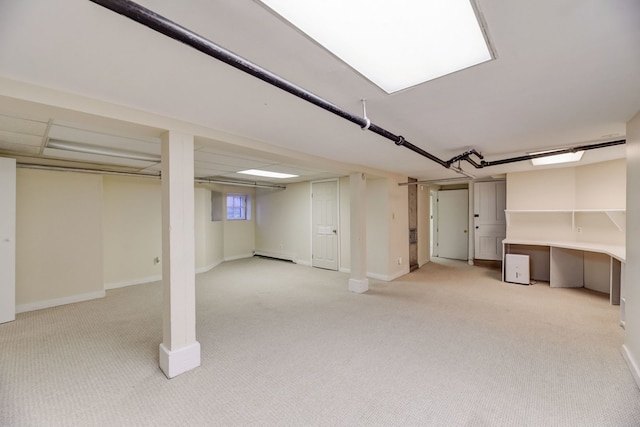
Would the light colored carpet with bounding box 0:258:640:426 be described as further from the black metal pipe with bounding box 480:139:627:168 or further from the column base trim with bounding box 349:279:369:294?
the black metal pipe with bounding box 480:139:627:168

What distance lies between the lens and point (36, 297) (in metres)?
3.82

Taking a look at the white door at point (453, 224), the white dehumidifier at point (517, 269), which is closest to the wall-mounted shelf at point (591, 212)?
the white dehumidifier at point (517, 269)

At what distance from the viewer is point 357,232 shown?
4559 millimetres

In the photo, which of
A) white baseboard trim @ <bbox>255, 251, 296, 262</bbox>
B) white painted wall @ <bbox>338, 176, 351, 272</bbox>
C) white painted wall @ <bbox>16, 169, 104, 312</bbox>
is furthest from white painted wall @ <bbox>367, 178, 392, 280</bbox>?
white painted wall @ <bbox>16, 169, 104, 312</bbox>

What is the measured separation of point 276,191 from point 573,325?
6.41 m

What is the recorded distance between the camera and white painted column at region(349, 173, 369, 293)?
4559mm

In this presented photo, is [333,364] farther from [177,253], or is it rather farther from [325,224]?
[325,224]

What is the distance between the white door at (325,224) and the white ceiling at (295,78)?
3425mm

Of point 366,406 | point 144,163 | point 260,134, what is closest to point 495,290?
point 366,406

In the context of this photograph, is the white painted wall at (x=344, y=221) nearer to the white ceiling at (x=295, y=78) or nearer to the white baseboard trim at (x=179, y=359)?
the white ceiling at (x=295, y=78)

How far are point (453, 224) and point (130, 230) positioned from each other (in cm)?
774

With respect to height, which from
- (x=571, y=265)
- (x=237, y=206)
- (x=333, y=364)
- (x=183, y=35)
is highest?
(x=183, y=35)

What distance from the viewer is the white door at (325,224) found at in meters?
6.29

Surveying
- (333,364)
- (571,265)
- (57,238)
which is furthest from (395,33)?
(571,265)
